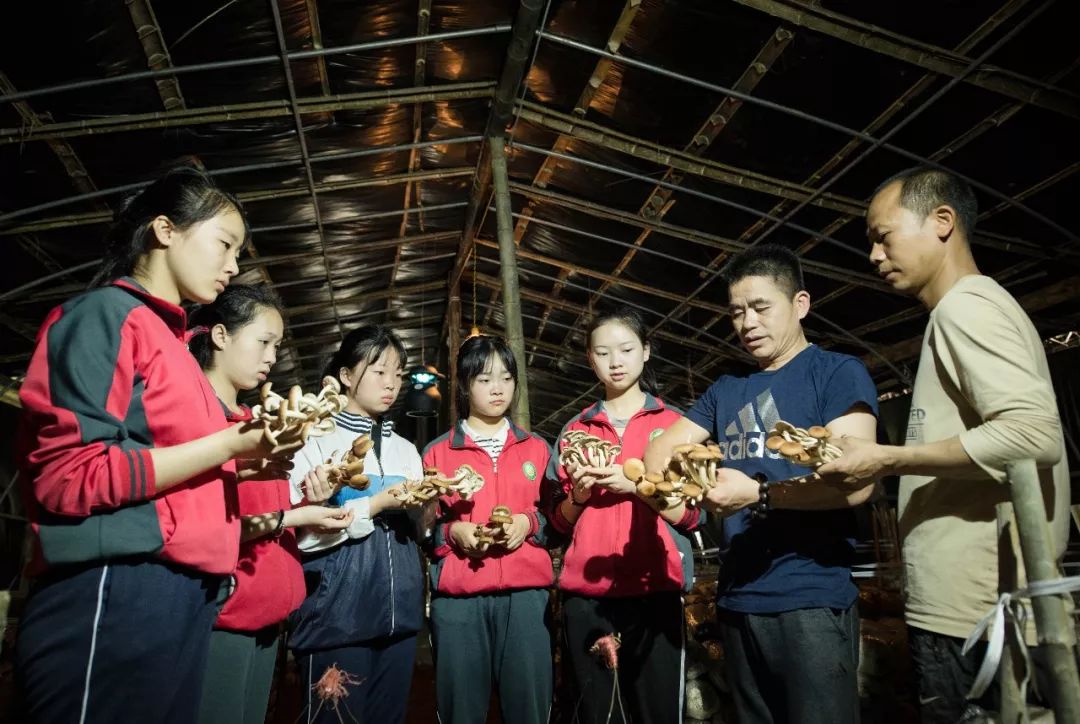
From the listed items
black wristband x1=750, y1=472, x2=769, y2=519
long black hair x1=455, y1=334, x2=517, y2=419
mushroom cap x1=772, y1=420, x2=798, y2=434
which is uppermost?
long black hair x1=455, y1=334, x2=517, y2=419

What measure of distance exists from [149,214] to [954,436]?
92.8 inches

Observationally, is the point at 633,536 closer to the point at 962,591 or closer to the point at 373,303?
the point at 962,591

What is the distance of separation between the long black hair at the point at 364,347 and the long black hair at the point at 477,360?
0.32 m

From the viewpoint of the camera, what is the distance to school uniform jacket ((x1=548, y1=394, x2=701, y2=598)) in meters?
2.54

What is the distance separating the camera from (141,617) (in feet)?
→ 4.79

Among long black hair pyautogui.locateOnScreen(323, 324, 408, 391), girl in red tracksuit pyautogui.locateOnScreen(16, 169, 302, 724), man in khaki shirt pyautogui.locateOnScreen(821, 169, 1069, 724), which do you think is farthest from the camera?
long black hair pyautogui.locateOnScreen(323, 324, 408, 391)

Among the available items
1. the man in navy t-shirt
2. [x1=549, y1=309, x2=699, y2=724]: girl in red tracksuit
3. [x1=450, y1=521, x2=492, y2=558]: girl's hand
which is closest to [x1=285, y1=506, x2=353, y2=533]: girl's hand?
[x1=450, y1=521, x2=492, y2=558]: girl's hand

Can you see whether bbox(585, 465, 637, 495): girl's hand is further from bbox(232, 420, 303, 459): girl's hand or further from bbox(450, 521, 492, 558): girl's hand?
bbox(232, 420, 303, 459): girl's hand

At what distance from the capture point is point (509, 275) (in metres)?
7.71

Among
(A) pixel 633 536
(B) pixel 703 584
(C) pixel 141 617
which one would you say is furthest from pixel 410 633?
(B) pixel 703 584

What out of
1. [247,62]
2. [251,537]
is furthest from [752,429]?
[247,62]

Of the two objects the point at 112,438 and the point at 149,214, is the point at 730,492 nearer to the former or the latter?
the point at 112,438

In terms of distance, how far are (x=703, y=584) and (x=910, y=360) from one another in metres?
6.67

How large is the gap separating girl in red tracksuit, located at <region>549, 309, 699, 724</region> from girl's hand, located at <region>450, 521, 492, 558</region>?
38 cm
